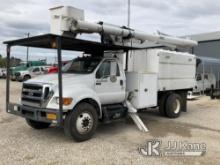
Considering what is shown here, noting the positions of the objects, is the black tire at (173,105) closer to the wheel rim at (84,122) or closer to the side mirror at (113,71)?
the side mirror at (113,71)

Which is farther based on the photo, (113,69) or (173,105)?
(173,105)

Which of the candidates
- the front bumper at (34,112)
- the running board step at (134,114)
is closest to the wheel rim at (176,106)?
the running board step at (134,114)

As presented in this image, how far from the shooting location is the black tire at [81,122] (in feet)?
21.1

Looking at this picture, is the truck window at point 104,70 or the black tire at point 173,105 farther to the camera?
the black tire at point 173,105

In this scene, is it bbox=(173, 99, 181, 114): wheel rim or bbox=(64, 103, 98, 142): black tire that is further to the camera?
bbox=(173, 99, 181, 114): wheel rim

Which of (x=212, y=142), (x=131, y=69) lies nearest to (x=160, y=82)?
(x=131, y=69)

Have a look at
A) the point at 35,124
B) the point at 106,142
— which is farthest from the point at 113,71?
the point at 35,124

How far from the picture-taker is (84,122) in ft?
22.1

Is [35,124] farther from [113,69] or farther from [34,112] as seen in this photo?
[113,69]

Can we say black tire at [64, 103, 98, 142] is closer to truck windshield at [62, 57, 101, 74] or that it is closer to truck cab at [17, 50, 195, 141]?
truck cab at [17, 50, 195, 141]

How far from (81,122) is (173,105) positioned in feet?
15.5

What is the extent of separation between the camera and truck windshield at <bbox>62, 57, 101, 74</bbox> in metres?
7.64

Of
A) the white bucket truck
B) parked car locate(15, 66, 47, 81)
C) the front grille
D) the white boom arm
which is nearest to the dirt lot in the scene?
the white bucket truck

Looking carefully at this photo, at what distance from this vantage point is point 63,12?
7098mm
